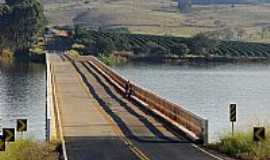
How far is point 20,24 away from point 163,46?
30.7 m

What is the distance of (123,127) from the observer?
3931 cm

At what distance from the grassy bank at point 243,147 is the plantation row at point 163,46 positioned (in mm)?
125418

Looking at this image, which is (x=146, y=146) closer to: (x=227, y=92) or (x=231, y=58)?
(x=227, y=92)

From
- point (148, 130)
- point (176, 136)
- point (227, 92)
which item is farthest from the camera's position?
point (227, 92)

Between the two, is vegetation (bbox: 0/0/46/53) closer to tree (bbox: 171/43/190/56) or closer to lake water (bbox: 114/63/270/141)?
tree (bbox: 171/43/190/56)

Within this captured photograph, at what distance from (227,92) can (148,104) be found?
1362 inches

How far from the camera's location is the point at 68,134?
3609 centimetres

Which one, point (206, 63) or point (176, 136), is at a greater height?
point (176, 136)

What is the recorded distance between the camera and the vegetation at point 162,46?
160500 millimetres

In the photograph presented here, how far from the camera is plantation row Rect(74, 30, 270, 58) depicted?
161 metres

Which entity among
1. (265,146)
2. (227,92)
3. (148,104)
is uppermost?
(265,146)

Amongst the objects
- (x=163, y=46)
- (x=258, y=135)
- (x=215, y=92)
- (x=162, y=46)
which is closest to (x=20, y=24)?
(x=162, y=46)

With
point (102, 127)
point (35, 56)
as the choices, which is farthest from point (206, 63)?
point (102, 127)

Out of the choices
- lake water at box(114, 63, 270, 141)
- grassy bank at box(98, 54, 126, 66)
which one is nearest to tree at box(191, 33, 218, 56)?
grassy bank at box(98, 54, 126, 66)
